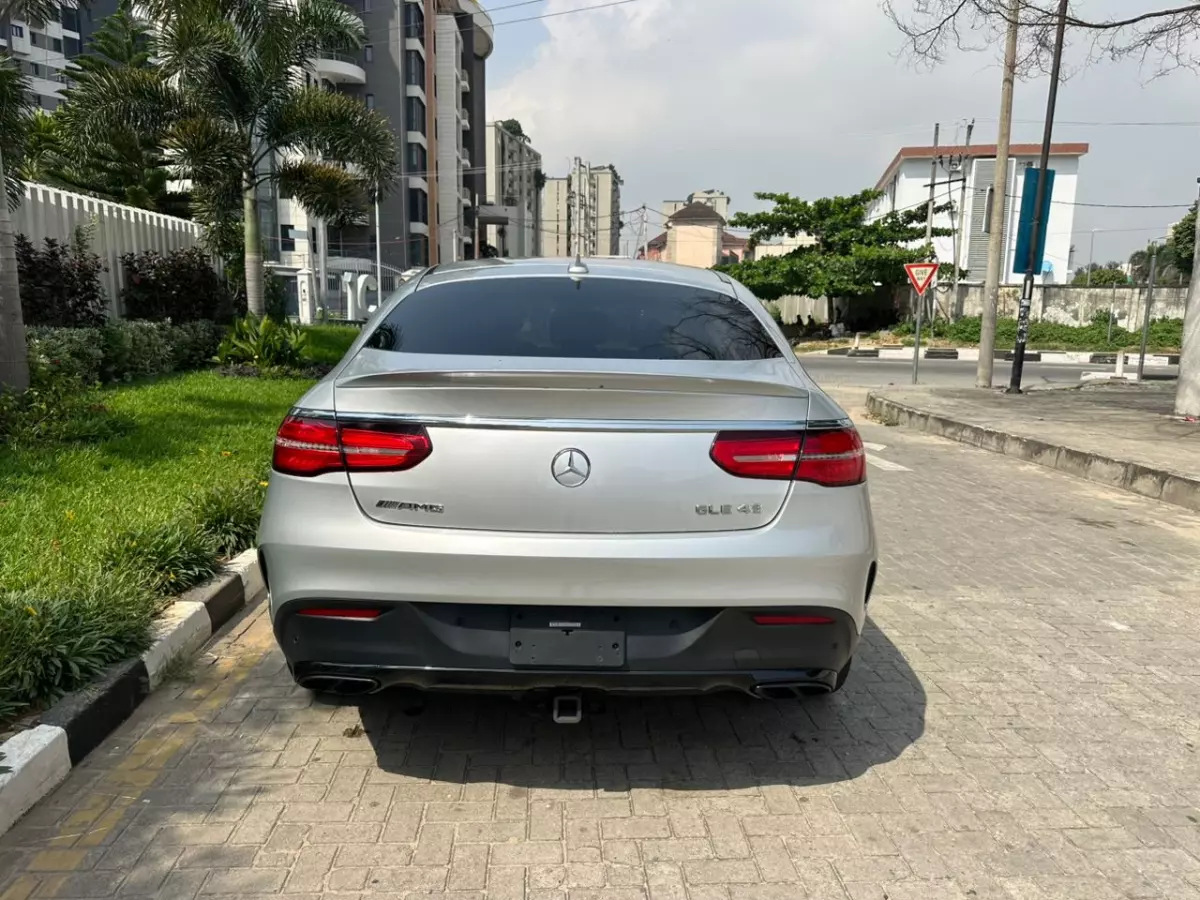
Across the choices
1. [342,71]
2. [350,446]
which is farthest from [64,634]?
[342,71]

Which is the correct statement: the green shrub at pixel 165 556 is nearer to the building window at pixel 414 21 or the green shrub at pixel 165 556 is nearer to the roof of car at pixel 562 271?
the roof of car at pixel 562 271

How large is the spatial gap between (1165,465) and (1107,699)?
18.8 feet

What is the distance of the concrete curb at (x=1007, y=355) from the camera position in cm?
2700

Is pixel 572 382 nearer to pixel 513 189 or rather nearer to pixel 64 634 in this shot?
pixel 64 634

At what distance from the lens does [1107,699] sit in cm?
354

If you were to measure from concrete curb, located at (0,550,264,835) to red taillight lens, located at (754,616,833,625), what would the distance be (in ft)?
7.33

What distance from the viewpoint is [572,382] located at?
2482 millimetres

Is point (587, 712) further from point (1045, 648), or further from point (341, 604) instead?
point (1045, 648)

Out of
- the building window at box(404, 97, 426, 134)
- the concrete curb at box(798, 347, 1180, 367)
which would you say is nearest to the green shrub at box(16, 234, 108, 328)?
the concrete curb at box(798, 347, 1180, 367)

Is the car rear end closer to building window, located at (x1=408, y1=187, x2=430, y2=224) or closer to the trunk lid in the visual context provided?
the trunk lid

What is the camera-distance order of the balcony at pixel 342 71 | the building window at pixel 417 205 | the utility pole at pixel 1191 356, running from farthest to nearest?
the building window at pixel 417 205 < the balcony at pixel 342 71 < the utility pole at pixel 1191 356

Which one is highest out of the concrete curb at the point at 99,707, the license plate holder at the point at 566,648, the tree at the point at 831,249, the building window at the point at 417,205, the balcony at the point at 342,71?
the balcony at the point at 342,71

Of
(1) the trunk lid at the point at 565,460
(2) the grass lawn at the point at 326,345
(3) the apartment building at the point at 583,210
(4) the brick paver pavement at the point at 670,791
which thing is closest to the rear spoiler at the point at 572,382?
(1) the trunk lid at the point at 565,460

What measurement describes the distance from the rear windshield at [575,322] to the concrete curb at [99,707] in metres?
1.56
